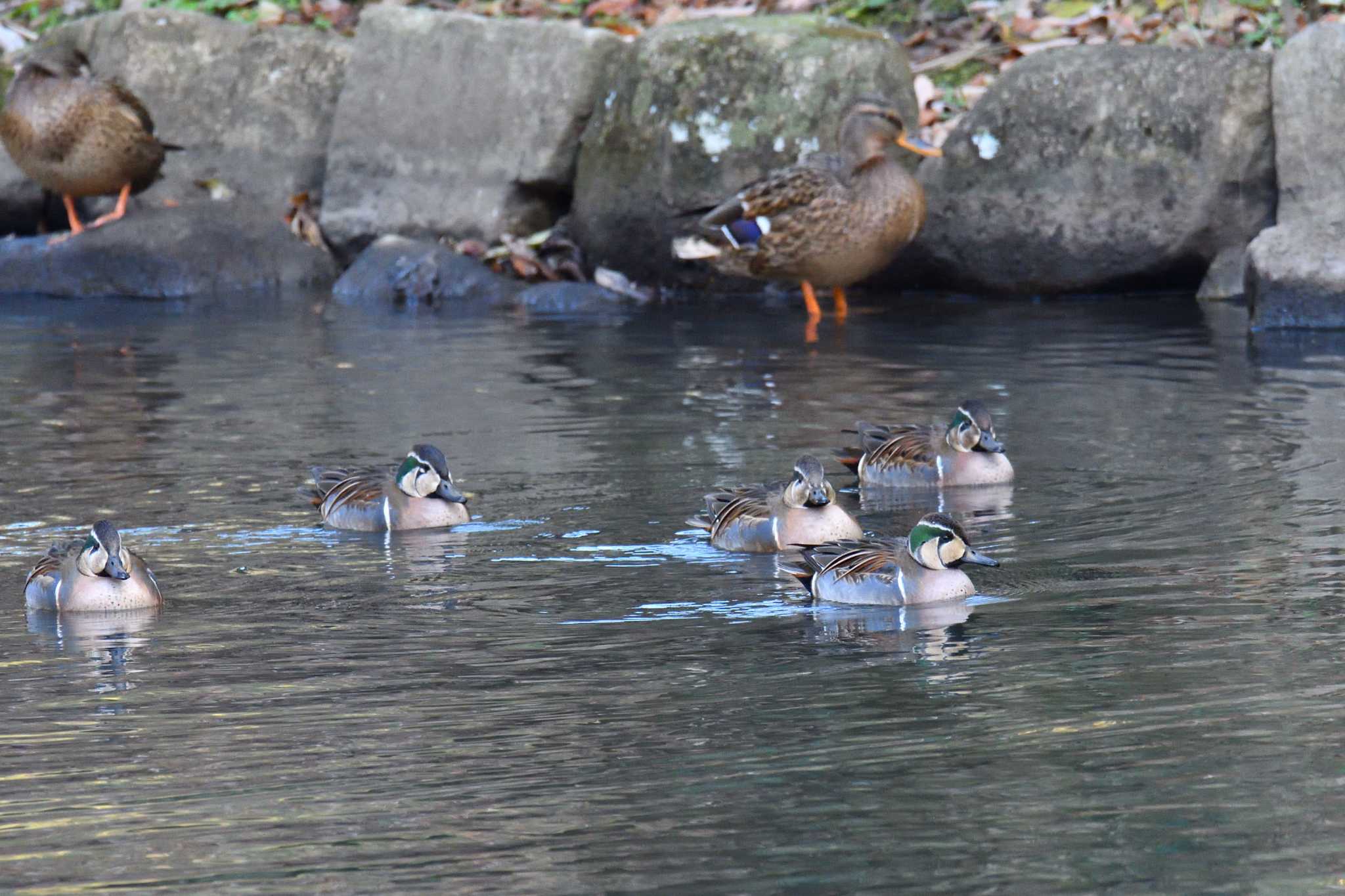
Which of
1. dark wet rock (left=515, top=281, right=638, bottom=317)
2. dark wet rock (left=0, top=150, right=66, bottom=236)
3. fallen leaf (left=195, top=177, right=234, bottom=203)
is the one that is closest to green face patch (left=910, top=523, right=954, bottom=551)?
dark wet rock (left=515, top=281, right=638, bottom=317)

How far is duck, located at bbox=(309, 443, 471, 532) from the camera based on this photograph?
329 inches

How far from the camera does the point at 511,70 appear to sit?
17000 millimetres

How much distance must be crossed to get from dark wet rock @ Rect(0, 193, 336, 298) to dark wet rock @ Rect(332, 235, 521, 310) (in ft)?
2.79

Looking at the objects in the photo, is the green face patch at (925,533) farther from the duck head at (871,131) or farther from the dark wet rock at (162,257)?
the dark wet rock at (162,257)

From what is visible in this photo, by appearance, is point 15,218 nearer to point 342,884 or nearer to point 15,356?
point 15,356

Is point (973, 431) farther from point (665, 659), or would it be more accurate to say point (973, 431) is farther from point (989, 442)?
point (665, 659)

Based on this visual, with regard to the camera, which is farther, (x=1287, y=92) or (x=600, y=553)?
(x=1287, y=92)

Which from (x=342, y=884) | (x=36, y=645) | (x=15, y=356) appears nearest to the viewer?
(x=342, y=884)

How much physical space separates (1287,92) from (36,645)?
33.7 ft

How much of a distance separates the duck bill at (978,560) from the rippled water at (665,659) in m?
0.12

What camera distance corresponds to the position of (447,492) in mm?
8367

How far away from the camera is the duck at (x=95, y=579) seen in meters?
6.93

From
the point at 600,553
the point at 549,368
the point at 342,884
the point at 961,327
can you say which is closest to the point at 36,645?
the point at 600,553

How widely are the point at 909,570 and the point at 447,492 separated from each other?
215cm
